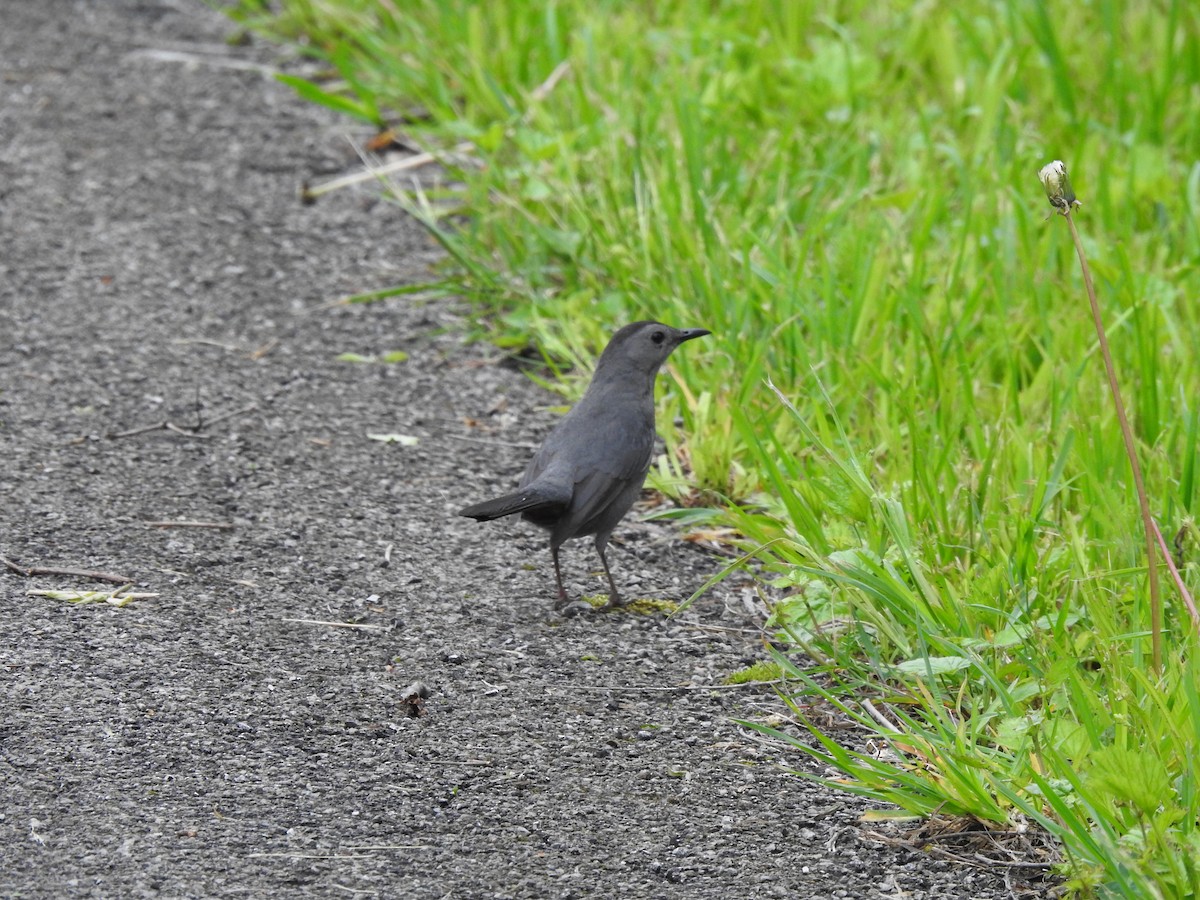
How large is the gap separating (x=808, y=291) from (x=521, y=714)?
6.90 feet

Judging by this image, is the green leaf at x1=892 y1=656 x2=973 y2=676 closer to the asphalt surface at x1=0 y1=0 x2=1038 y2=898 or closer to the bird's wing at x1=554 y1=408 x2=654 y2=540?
the asphalt surface at x1=0 y1=0 x2=1038 y2=898

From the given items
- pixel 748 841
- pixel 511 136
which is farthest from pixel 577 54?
pixel 748 841

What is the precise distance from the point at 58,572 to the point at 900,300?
105 inches

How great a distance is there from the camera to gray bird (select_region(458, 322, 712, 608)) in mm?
3627

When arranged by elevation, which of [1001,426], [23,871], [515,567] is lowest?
[515,567]

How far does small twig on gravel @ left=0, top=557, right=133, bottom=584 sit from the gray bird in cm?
85

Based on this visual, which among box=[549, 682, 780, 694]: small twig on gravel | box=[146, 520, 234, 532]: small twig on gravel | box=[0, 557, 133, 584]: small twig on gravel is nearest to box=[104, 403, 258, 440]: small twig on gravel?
box=[146, 520, 234, 532]: small twig on gravel

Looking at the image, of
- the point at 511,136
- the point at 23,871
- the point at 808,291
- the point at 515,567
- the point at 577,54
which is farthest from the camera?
the point at 577,54

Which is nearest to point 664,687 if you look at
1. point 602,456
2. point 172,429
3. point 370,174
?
point 602,456

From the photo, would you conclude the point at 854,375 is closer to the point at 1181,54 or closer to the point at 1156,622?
the point at 1156,622

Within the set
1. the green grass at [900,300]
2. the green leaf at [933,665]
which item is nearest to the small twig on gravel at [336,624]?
the green grass at [900,300]

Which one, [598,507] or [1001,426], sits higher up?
[1001,426]

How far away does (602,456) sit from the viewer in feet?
12.3

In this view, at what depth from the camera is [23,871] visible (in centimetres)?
246
